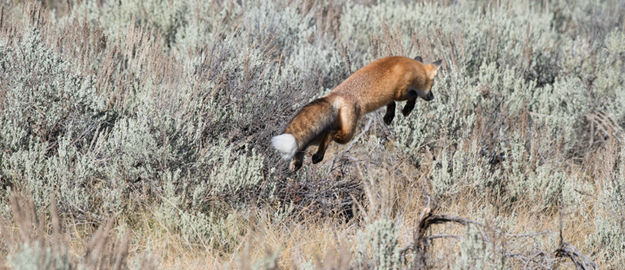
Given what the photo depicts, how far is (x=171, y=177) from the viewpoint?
4.12m

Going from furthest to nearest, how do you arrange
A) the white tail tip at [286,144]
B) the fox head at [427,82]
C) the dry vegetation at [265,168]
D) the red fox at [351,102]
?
the fox head at [427,82]
the dry vegetation at [265,168]
the red fox at [351,102]
the white tail tip at [286,144]

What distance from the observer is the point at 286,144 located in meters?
2.72

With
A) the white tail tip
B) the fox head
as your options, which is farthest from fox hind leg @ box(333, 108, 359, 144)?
the fox head

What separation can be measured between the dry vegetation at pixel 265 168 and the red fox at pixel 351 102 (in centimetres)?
25

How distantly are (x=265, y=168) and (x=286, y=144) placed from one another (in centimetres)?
197

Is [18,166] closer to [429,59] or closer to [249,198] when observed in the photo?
[249,198]

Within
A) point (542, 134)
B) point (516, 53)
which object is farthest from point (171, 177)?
point (516, 53)

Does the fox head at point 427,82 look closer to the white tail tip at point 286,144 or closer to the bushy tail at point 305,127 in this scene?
the bushy tail at point 305,127

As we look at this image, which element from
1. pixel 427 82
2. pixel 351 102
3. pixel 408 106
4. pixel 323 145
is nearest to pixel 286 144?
pixel 323 145

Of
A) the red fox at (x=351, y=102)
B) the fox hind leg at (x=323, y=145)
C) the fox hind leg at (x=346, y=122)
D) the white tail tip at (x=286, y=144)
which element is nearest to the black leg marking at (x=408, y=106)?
the red fox at (x=351, y=102)

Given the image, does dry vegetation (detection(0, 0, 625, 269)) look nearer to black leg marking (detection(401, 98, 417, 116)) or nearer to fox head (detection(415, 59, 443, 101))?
black leg marking (detection(401, 98, 417, 116))

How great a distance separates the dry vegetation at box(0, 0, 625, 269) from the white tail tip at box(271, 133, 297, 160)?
1.30ft

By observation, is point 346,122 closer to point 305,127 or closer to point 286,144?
point 305,127

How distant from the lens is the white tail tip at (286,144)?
2.70 meters
